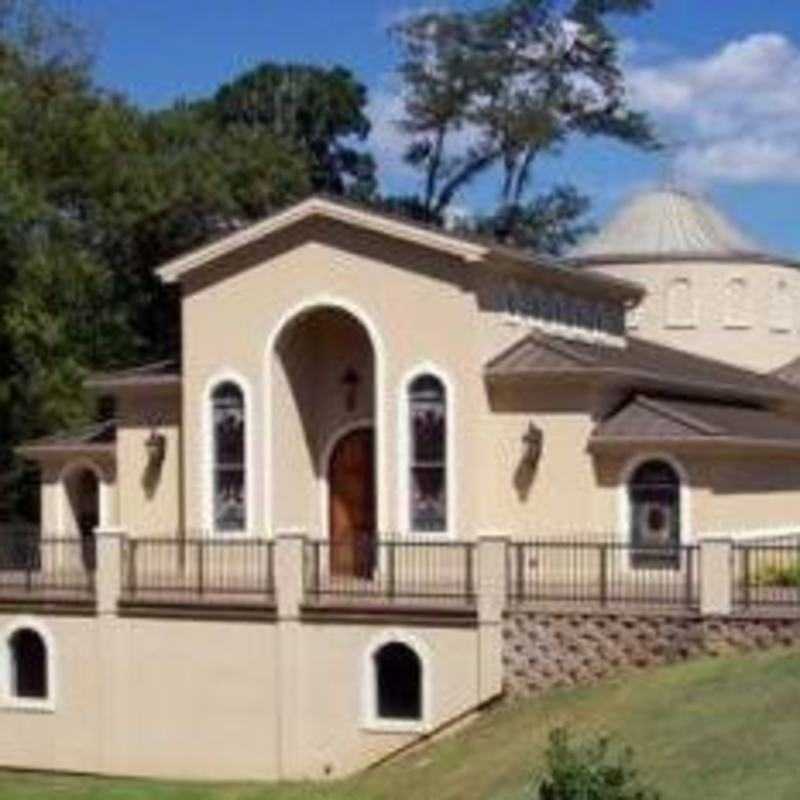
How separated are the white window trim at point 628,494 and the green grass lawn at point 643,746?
4637 mm

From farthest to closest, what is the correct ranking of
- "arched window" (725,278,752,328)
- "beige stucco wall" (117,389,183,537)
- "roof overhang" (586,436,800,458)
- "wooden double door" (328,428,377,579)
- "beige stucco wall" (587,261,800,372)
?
"arched window" (725,278,752,328)
"beige stucco wall" (587,261,800,372)
"beige stucco wall" (117,389,183,537)
"wooden double door" (328,428,377,579)
"roof overhang" (586,436,800,458)

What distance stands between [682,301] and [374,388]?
25.0 m

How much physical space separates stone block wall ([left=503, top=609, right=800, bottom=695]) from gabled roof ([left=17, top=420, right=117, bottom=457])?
1102cm

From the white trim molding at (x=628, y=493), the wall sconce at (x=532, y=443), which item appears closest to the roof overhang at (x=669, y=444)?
the white trim molding at (x=628, y=493)

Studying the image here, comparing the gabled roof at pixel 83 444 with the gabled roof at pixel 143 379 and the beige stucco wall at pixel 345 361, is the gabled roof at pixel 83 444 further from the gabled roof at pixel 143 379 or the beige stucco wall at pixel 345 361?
the beige stucco wall at pixel 345 361

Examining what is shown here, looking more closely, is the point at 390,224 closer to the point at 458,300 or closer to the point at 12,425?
the point at 458,300

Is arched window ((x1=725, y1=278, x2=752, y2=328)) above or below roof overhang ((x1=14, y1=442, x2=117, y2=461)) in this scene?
above

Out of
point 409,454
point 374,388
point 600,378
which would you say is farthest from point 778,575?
point 374,388

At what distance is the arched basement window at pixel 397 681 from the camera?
30.1m

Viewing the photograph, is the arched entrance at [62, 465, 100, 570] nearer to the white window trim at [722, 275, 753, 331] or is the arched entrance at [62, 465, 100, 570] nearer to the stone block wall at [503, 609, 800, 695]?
the stone block wall at [503, 609, 800, 695]

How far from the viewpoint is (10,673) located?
33406mm

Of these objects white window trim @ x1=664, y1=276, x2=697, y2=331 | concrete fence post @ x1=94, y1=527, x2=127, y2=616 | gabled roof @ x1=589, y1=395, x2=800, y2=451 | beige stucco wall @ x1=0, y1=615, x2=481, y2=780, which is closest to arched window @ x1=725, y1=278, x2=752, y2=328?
white window trim @ x1=664, y1=276, x2=697, y2=331

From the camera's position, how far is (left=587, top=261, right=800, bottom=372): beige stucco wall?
57.2 metres

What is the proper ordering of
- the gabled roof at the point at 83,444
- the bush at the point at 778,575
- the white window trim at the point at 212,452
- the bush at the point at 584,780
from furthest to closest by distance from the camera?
the gabled roof at the point at 83,444 → the white window trim at the point at 212,452 → the bush at the point at 778,575 → the bush at the point at 584,780
